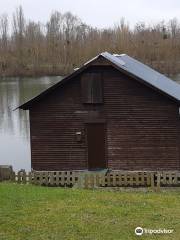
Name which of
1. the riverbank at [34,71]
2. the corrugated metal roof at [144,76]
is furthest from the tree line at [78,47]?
the corrugated metal roof at [144,76]

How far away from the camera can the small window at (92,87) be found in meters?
22.5

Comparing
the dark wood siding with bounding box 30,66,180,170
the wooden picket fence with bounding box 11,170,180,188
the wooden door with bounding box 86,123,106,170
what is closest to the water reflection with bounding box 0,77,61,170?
the dark wood siding with bounding box 30,66,180,170

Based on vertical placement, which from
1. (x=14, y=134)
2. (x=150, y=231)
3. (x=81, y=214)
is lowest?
(x=150, y=231)

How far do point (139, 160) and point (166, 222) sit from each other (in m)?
9.70

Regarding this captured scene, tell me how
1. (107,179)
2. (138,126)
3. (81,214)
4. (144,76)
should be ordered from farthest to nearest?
1. (144,76)
2. (138,126)
3. (107,179)
4. (81,214)

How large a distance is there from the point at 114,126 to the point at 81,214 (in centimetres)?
952

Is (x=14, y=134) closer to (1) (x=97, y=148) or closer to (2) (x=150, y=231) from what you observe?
(1) (x=97, y=148)

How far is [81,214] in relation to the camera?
13633 mm

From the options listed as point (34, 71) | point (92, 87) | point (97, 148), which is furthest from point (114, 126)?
point (34, 71)

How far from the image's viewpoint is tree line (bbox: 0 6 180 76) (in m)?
89.7

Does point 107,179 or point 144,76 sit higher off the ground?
point 144,76

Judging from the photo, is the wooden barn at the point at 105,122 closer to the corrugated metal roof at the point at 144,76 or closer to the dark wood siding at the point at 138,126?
the dark wood siding at the point at 138,126

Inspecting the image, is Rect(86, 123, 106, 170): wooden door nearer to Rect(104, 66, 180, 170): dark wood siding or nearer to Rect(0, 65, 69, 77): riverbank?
Rect(104, 66, 180, 170): dark wood siding

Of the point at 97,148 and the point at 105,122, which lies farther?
the point at 97,148
